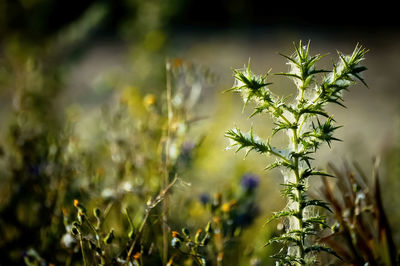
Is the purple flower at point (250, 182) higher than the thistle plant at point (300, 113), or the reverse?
the purple flower at point (250, 182)

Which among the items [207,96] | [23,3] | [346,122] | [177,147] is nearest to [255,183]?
[177,147]

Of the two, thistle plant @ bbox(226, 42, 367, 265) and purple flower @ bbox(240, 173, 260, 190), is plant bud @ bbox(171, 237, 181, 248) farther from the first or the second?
purple flower @ bbox(240, 173, 260, 190)

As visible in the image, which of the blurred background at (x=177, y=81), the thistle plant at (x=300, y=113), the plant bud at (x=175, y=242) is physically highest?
the blurred background at (x=177, y=81)

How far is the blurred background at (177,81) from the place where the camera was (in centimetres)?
139

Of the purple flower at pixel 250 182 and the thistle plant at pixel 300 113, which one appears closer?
the thistle plant at pixel 300 113

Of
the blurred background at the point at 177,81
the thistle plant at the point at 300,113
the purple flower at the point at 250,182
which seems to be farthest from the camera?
the blurred background at the point at 177,81

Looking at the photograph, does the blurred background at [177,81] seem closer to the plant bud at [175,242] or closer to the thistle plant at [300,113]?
the thistle plant at [300,113]

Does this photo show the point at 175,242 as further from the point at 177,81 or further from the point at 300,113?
the point at 177,81

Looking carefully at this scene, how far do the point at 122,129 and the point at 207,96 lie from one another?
268 cm

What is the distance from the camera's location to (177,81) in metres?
1.25

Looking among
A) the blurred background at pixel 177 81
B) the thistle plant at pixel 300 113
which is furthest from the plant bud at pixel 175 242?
the blurred background at pixel 177 81

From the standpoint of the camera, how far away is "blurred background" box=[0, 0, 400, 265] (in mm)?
1387

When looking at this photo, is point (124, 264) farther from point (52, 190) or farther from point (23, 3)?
point (23, 3)

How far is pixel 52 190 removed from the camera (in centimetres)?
125
